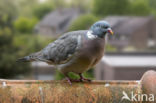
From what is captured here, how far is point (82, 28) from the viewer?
32.5 metres

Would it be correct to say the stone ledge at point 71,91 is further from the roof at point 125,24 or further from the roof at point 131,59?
the roof at point 125,24

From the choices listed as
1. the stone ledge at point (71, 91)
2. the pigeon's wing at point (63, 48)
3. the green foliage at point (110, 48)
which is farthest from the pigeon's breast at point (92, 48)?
the green foliage at point (110, 48)

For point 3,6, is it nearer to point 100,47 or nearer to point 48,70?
point 48,70

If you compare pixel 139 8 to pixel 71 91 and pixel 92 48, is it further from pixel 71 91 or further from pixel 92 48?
pixel 71 91

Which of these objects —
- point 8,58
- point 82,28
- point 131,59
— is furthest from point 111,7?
point 131,59

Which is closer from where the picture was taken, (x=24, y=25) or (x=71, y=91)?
(x=71, y=91)

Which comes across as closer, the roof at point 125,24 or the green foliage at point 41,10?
the roof at point 125,24

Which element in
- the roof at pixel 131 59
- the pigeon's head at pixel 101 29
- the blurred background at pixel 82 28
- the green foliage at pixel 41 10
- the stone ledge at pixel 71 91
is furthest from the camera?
the green foliage at pixel 41 10

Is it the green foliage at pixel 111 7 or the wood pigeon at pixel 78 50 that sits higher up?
the wood pigeon at pixel 78 50

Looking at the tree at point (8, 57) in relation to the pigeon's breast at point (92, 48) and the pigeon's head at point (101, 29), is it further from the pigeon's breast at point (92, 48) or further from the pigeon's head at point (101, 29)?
the pigeon's head at point (101, 29)

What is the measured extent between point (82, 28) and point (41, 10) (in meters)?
26.3

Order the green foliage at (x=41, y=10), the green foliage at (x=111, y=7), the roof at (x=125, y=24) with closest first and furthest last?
the roof at (x=125, y=24) → the green foliage at (x=111, y=7) → the green foliage at (x=41, y=10)

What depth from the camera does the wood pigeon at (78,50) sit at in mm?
3791

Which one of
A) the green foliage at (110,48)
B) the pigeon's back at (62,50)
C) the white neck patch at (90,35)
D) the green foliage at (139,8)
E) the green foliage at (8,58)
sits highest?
the white neck patch at (90,35)
